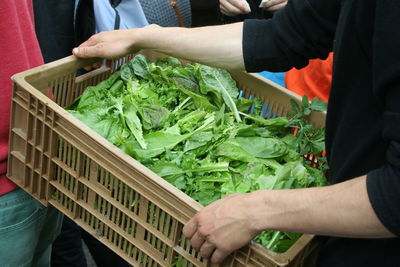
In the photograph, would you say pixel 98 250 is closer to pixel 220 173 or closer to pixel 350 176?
pixel 220 173

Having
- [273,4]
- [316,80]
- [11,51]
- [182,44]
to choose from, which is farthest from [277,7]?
[11,51]

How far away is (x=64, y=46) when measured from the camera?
199 centimetres

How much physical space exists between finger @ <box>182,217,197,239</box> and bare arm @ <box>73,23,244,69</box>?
1.92ft

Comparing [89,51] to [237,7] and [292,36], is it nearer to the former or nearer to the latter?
[292,36]

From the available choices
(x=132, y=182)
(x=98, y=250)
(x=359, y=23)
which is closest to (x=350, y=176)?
(x=359, y=23)

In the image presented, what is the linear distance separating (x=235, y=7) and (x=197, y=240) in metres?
1.56

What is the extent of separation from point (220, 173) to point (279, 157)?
22 cm

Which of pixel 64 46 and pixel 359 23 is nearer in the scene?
pixel 359 23

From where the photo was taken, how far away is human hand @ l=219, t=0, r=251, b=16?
2473 mm

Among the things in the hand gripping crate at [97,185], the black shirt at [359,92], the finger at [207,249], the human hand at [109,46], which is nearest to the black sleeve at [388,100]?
the black shirt at [359,92]

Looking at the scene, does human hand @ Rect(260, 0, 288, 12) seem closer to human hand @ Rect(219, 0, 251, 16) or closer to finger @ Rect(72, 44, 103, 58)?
human hand @ Rect(219, 0, 251, 16)

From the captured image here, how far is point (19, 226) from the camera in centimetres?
150

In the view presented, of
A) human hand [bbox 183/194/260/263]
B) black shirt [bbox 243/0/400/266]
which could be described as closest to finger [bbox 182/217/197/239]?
human hand [bbox 183/194/260/263]

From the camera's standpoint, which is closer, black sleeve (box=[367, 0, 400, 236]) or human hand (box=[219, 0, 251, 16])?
black sleeve (box=[367, 0, 400, 236])
